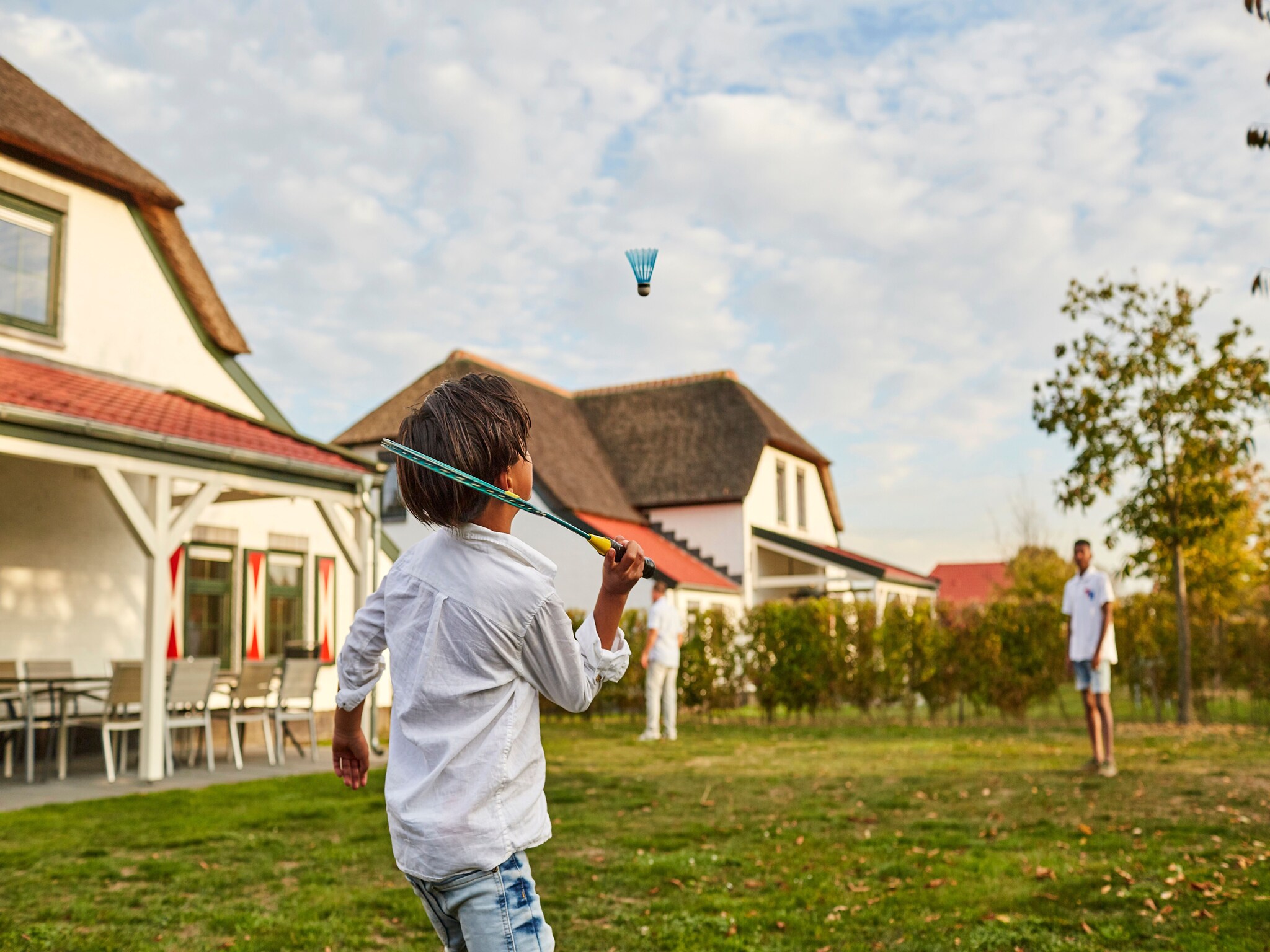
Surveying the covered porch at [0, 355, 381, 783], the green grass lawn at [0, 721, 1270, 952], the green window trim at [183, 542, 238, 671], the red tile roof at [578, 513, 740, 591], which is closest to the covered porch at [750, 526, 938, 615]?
the red tile roof at [578, 513, 740, 591]

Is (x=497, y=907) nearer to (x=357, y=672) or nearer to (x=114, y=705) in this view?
(x=357, y=672)

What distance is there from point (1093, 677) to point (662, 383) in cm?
2288

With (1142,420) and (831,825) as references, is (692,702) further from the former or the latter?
(831,825)

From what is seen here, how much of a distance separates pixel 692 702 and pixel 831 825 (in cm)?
1026

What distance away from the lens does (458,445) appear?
2355 millimetres

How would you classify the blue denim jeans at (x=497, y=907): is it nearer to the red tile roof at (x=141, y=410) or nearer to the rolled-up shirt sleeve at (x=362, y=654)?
the rolled-up shirt sleeve at (x=362, y=654)

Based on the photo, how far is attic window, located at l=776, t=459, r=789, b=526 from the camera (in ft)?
101

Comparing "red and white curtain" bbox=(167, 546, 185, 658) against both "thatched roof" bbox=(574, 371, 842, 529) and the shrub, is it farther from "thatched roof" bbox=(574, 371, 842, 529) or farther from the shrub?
"thatched roof" bbox=(574, 371, 842, 529)

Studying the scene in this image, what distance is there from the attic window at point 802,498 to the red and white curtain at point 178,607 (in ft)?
67.8

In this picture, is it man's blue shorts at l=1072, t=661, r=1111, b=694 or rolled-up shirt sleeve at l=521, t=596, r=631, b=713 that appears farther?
man's blue shorts at l=1072, t=661, r=1111, b=694

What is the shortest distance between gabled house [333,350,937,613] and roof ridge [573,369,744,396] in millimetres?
41

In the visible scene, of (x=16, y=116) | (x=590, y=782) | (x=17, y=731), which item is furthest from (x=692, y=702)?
(x=16, y=116)

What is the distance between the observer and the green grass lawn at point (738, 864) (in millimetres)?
4871

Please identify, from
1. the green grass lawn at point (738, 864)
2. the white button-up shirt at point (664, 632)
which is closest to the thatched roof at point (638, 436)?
the white button-up shirt at point (664, 632)
